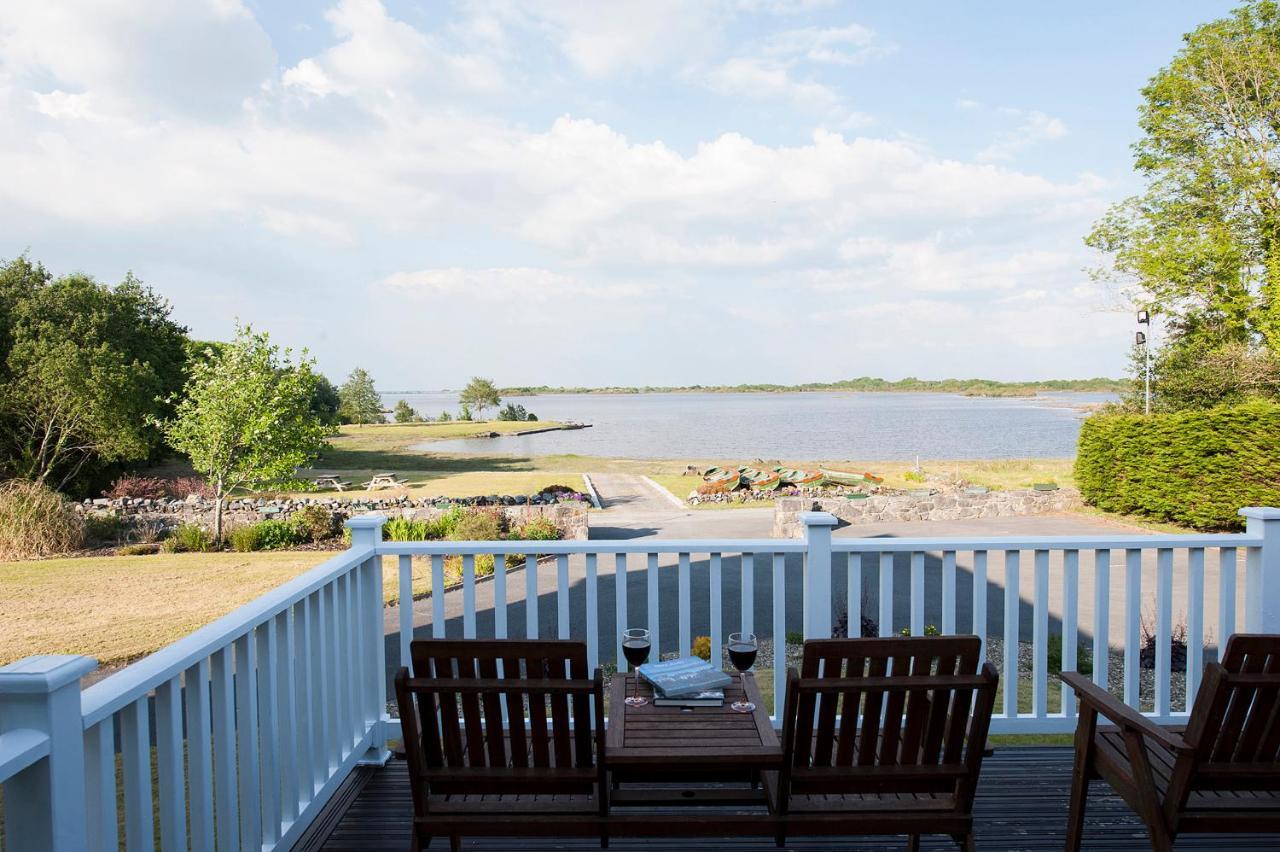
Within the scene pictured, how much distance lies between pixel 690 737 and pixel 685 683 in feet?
0.82

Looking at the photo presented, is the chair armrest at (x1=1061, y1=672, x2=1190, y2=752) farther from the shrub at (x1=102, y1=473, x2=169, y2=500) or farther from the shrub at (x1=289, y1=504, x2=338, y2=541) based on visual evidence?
the shrub at (x1=102, y1=473, x2=169, y2=500)

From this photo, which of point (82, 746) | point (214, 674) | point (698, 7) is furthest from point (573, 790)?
point (698, 7)

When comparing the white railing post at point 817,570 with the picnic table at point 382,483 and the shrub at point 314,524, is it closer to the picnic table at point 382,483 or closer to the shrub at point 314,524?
the shrub at point 314,524

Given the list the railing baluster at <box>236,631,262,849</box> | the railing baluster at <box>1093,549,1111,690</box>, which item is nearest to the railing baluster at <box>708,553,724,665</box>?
the railing baluster at <box>1093,549,1111,690</box>

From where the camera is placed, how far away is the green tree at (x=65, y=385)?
20.1 metres

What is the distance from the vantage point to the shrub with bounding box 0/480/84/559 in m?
13.2

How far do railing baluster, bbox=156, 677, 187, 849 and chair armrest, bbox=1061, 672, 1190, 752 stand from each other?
7.62 feet

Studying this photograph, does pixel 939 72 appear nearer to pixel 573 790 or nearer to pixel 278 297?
pixel 573 790

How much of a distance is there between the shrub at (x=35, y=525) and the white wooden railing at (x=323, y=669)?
1289cm

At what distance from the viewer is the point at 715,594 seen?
332 centimetres

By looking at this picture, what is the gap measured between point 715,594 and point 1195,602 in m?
2.06

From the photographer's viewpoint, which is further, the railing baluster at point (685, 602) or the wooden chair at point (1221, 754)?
the railing baluster at point (685, 602)

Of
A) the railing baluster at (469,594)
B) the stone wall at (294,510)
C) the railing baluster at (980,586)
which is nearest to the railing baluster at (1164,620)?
the railing baluster at (980,586)

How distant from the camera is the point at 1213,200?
20.9 m
